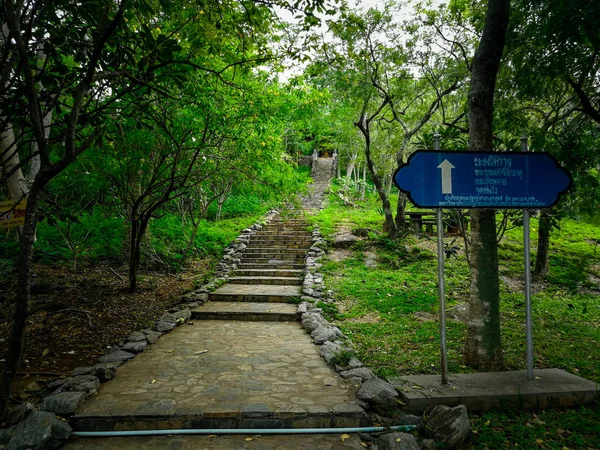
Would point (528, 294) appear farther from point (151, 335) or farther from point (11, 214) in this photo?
point (11, 214)

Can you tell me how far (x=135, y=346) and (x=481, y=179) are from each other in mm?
4663

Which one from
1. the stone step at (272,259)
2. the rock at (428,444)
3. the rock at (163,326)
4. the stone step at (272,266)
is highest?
the stone step at (272,259)

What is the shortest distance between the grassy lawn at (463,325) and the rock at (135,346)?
9.57 ft

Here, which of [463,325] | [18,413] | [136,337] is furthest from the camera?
[463,325]

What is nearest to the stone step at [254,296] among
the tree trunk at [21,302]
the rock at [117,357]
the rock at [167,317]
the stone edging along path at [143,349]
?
the stone edging along path at [143,349]

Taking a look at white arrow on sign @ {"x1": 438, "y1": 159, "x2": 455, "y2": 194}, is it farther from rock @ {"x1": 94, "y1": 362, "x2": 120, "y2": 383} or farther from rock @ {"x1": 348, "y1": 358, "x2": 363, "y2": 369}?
rock @ {"x1": 94, "y1": 362, "x2": 120, "y2": 383}

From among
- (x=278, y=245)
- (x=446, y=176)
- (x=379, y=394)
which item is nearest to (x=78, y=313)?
(x=379, y=394)

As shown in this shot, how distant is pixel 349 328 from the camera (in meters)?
5.71

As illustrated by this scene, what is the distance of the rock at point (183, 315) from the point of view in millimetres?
6240

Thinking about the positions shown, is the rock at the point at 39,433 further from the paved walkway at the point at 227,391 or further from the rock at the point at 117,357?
the rock at the point at 117,357

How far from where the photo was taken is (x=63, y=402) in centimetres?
322

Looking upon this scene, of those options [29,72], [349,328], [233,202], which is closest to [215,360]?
[349,328]

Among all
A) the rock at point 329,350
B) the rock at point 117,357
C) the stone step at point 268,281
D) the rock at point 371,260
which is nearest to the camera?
the rock at point 117,357

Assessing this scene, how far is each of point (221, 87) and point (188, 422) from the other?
15.6 feet
